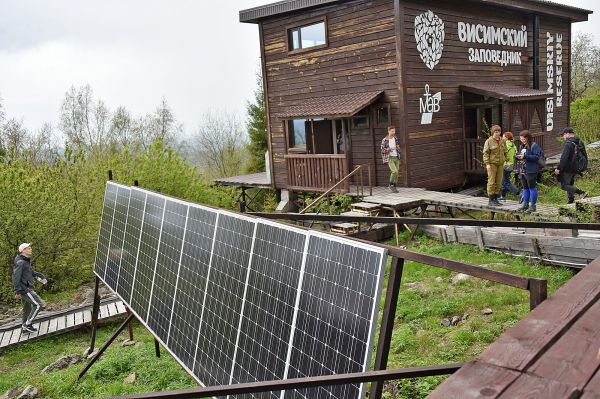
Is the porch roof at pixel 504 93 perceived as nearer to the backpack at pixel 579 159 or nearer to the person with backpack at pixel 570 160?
the person with backpack at pixel 570 160

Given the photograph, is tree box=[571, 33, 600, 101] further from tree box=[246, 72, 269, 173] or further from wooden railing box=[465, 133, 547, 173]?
wooden railing box=[465, 133, 547, 173]

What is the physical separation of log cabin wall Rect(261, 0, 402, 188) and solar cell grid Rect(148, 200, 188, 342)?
11.0 metres

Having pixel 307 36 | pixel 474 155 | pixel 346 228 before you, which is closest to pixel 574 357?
pixel 346 228

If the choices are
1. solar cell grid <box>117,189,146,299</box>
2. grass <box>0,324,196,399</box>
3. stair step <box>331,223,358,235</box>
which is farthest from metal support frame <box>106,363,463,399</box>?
stair step <box>331,223,358,235</box>

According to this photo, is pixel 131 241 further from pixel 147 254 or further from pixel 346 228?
pixel 346 228

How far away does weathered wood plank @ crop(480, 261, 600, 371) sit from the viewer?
1.81 meters

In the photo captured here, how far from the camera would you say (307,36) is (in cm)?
1784

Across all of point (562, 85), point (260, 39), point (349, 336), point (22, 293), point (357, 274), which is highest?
point (260, 39)

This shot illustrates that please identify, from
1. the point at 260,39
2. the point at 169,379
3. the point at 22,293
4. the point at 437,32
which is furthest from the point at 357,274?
the point at 260,39

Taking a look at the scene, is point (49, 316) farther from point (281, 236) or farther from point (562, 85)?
point (562, 85)

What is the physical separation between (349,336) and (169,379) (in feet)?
19.9

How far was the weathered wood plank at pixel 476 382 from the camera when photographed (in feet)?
5.08

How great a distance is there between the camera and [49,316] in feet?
40.2

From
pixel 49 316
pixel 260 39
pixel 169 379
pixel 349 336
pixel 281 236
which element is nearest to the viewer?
pixel 349 336
